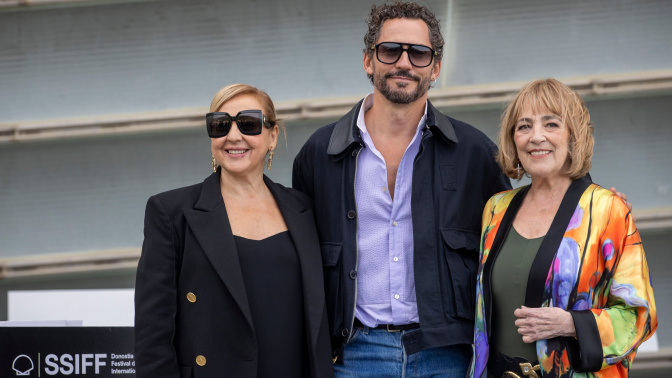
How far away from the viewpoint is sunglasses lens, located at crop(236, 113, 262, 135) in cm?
281

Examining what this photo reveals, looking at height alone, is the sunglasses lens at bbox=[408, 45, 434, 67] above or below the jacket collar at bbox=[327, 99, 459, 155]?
above

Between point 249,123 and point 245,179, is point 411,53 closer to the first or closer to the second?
point 249,123

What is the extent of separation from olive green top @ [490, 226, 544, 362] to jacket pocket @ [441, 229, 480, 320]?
26 centimetres

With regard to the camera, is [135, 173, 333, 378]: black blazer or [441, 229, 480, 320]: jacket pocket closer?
[135, 173, 333, 378]: black blazer

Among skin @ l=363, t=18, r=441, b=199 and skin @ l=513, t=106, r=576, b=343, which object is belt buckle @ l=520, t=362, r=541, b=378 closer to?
skin @ l=513, t=106, r=576, b=343

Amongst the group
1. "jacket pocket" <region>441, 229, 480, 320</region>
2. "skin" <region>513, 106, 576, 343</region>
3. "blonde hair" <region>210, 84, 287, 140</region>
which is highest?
"blonde hair" <region>210, 84, 287, 140</region>

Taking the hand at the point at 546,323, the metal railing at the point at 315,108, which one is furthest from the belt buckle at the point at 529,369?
the metal railing at the point at 315,108

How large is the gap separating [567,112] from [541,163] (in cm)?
20

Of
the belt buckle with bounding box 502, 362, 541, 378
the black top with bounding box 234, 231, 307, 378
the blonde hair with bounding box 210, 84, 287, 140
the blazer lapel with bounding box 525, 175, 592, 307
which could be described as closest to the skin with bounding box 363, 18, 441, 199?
the blonde hair with bounding box 210, 84, 287, 140

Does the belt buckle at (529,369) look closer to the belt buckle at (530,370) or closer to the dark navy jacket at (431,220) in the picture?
the belt buckle at (530,370)

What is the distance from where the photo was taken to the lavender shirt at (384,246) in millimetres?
2904

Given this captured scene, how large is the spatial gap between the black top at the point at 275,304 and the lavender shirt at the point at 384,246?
1.03 ft

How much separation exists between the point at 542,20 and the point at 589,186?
2218 mm

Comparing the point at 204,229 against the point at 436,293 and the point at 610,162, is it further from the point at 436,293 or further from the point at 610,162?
the point at 610,162
